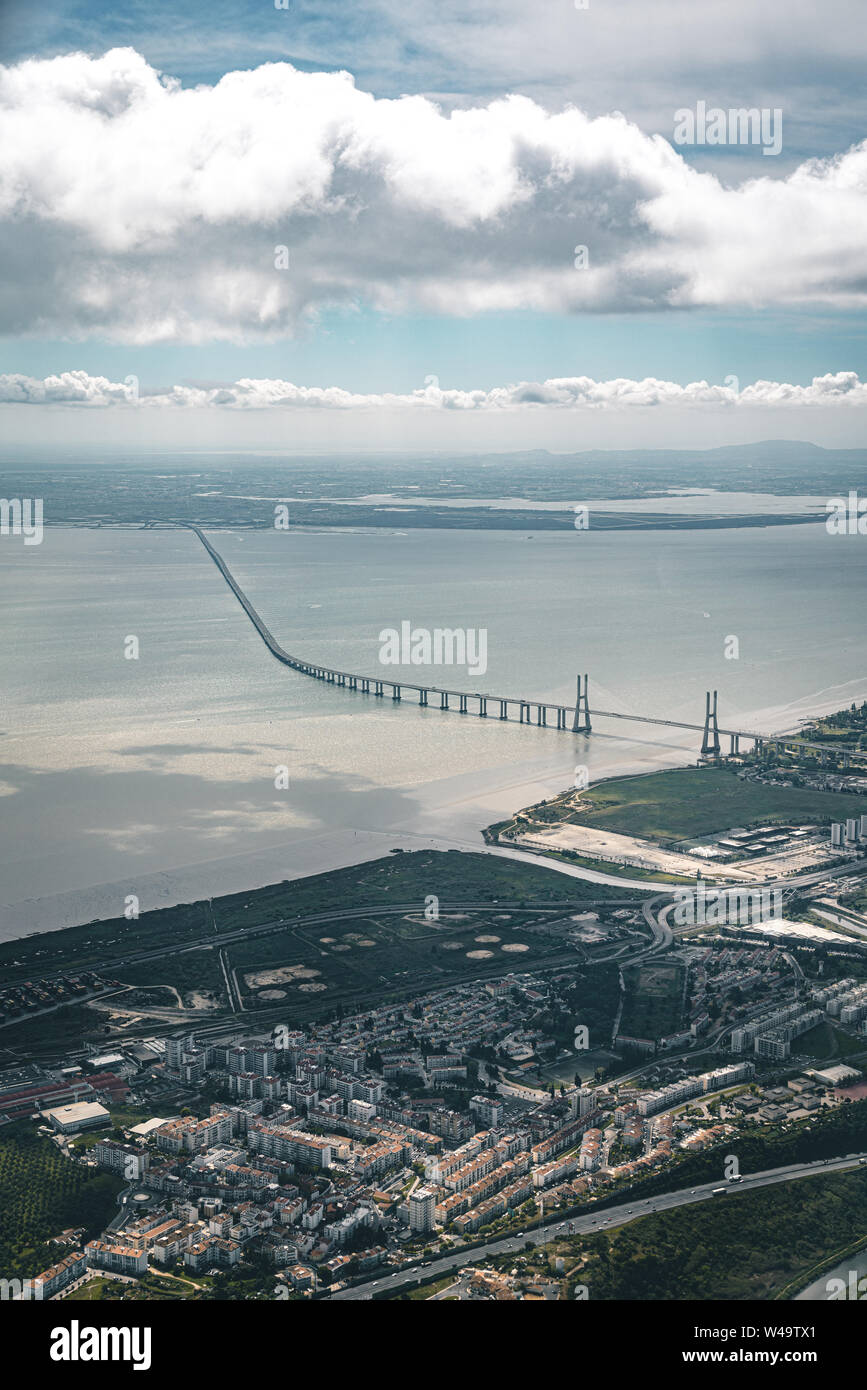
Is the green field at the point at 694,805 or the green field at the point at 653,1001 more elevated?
the green field at the point at 694,805

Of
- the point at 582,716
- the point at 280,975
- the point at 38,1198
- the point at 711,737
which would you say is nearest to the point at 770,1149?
the point at 38,1198

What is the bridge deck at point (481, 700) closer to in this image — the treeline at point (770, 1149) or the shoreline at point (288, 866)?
the shoreline at point (288, 866)

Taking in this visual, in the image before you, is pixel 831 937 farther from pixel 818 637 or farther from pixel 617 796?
pixel 818 637

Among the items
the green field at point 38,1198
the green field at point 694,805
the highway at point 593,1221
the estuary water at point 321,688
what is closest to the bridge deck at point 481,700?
the estuary water at point 321,688

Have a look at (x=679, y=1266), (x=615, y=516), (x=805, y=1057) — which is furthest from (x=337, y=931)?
(x=615, y=516)

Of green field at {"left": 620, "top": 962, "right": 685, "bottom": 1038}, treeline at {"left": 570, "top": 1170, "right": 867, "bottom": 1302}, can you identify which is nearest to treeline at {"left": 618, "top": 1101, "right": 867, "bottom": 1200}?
treeline at {"left": 570, "top": 1170, "right": 867, "bottom": 1302}

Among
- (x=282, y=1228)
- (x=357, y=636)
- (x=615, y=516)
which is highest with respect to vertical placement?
(x=615, y=516)

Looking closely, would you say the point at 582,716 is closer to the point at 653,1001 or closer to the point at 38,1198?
the point at 653,1001
